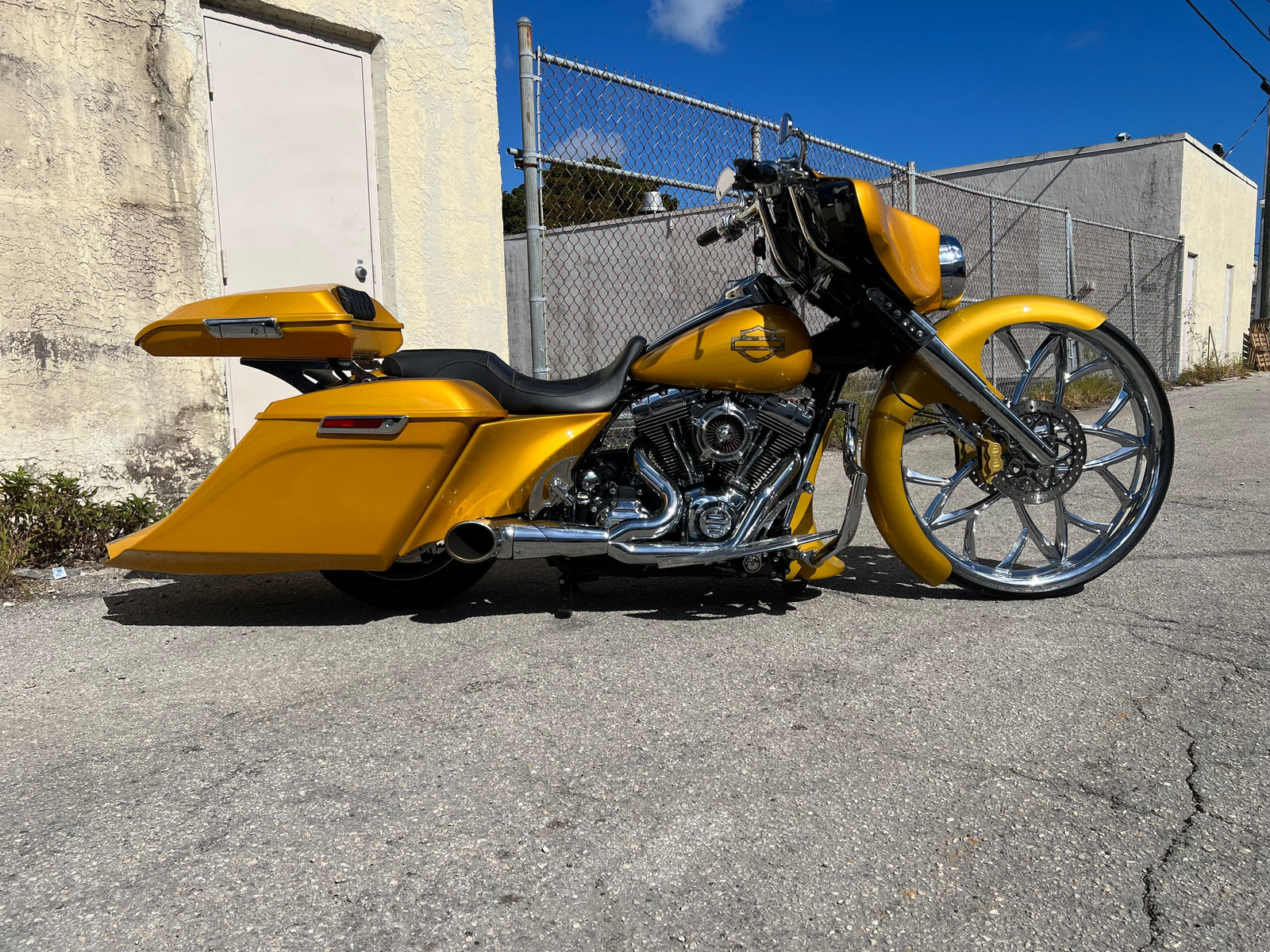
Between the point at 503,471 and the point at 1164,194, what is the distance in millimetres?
17939

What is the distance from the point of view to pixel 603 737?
88.2 inches

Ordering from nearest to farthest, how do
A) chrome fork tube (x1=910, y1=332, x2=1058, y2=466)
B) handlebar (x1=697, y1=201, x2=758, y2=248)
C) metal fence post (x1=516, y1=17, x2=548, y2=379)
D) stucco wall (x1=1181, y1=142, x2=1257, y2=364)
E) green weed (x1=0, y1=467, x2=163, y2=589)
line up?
chrome fork tube (x1=910, y1=332, x2=1058, y2=466) < handlebar (x1=697, y1=201, x2=758, y2=248) < green weed (x1=0, y1=467, x2=163, y2=589) < metal fence post (x1=516, y1=17, x2=548, y2=379) < stucco wall (x1=1181, y1=142, x2=1257, y2=364)

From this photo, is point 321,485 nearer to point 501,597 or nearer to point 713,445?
point 501,597

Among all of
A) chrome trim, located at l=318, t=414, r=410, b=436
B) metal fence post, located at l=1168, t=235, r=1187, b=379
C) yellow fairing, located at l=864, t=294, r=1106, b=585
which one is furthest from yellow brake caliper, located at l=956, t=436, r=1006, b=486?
metal fence post, located at l=1168, t=235, r=1187, b=379

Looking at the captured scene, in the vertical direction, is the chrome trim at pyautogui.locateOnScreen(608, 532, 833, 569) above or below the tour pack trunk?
below

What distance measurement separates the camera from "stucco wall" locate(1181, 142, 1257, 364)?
17141mm

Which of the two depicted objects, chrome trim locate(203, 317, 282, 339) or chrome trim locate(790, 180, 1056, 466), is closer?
chrome trim locate(203, 317, 282, 339)

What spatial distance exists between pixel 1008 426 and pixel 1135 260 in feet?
47.4

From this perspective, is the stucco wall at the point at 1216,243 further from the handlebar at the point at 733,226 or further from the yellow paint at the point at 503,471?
the yellow paint at the point at 503,471

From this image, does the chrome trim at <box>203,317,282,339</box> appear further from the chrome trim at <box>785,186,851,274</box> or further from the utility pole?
the utility pole

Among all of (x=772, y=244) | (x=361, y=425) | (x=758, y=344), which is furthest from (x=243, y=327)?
(x=772, y=244)

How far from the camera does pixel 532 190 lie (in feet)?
15.9

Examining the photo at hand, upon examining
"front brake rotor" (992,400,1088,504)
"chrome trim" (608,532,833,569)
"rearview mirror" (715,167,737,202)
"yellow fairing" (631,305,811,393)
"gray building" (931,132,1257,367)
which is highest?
"gray building" (931,132,1257,367)

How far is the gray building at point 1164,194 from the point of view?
16594 mm
